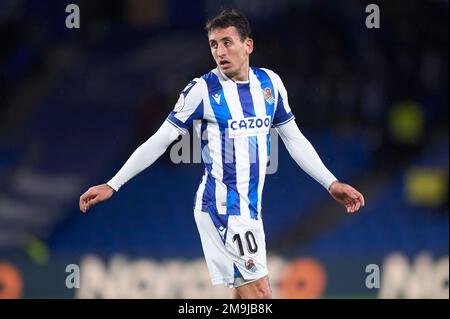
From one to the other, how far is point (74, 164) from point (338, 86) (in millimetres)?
3098

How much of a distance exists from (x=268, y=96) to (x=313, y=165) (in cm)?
48

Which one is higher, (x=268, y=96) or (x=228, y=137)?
(x=268, y=96)

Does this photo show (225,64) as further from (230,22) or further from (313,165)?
(313,165)

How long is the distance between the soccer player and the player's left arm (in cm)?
1

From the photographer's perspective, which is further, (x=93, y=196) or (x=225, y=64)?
(x=225, y=64)

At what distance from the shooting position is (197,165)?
11398 mm

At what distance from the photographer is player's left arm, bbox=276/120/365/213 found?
5.81 metres

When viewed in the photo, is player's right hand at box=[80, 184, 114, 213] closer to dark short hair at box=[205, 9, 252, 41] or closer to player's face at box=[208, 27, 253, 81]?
player's face at box=[208, 27, 253, 81]

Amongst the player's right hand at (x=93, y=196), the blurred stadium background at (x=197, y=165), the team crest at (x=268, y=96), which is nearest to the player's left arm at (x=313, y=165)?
the team crest at (x=268, y=96)

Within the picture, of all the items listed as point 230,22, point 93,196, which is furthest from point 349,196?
point 93,196

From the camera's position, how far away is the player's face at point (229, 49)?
568 centimetres

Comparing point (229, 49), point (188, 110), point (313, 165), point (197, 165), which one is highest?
point (229, 49)

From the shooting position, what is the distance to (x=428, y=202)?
1148 cm
